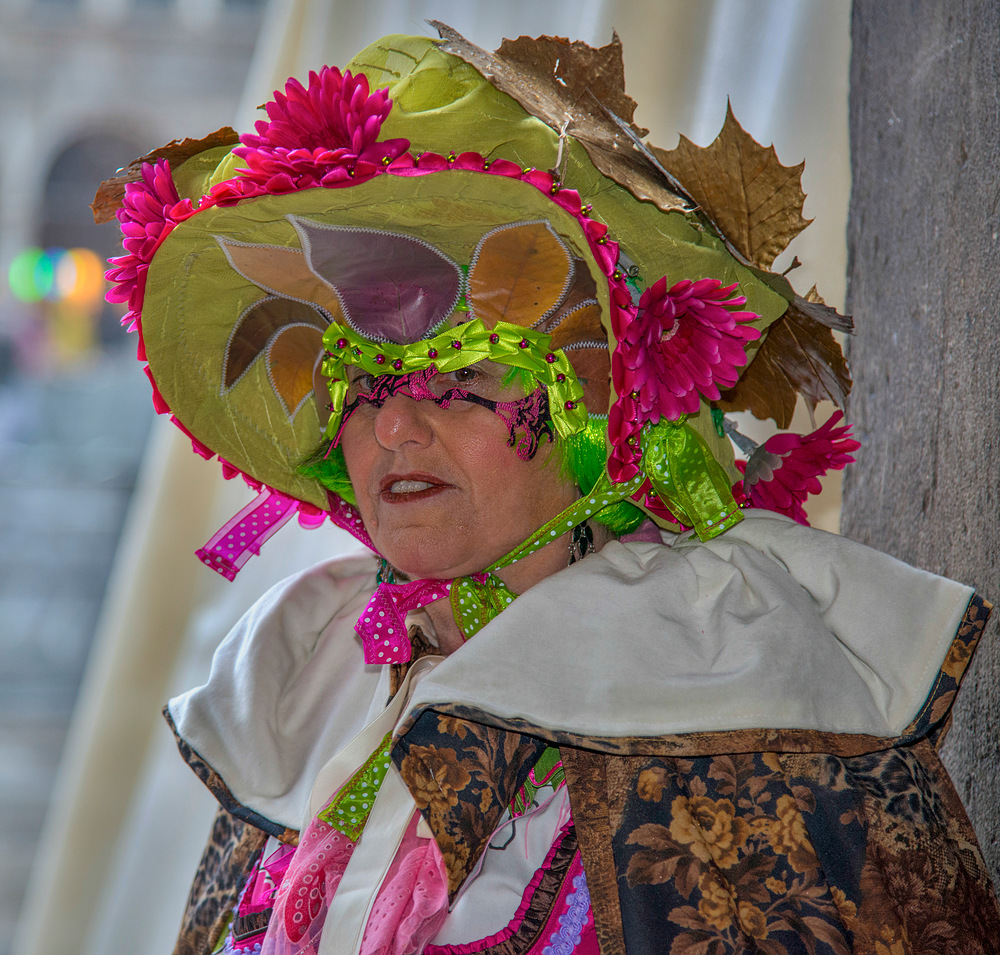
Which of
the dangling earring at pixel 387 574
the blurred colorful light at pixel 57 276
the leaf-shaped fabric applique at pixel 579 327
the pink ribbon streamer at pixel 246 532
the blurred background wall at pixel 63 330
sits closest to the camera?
the leaf-shaped fabric applique at pixel 579 327

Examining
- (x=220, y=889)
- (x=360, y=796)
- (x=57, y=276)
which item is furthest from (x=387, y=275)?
(x=57, y=276)

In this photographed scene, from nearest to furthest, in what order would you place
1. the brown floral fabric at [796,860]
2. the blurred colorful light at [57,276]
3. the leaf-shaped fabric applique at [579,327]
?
the brown floral fabric at [796,860], the leaf-shaped fabric applique at [579,327], the blurred colorful light at [57,276]

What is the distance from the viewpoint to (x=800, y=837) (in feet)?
2.75

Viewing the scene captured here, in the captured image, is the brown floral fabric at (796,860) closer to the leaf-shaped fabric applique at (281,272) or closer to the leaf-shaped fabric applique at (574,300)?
the leaf-shaped fabric applique at (574,300)

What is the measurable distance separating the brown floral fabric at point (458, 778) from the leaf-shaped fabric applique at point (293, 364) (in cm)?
50

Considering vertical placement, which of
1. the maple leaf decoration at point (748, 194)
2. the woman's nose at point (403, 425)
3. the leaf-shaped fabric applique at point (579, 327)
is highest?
the maple leaf decoration at point (748, 194)

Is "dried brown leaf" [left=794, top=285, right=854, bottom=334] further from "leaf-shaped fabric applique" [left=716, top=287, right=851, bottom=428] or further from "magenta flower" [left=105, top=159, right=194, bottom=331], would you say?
"magenta flower" [left=105, top=159, right=194, bottom=331]

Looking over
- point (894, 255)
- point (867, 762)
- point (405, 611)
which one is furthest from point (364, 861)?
point (894, 255)

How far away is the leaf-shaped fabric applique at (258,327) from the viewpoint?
3.85 feet

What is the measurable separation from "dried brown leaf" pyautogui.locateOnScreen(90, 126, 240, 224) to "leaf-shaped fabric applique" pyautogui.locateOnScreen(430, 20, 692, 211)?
27cm

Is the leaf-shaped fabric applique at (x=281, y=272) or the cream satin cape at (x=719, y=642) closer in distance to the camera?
the cream satin cape at (x=719, y=642)

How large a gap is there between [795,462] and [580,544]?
271mm

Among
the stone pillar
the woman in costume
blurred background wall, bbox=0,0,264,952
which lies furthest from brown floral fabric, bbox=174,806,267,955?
blurred background wall, bbox=0,0,264,952

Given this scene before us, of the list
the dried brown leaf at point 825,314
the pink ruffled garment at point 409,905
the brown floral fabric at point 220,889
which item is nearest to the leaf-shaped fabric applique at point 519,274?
the dried brown leaf at point 825,314
